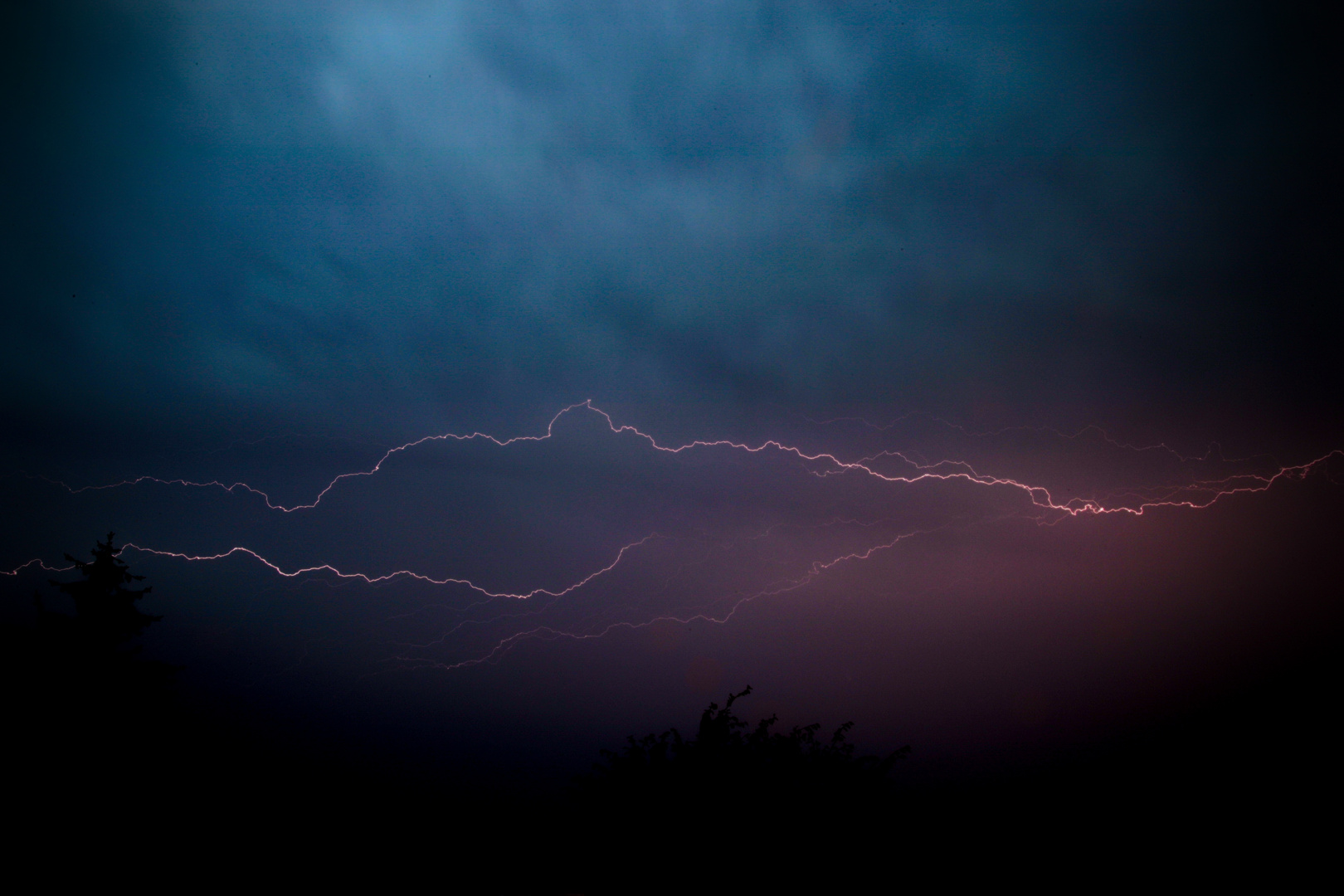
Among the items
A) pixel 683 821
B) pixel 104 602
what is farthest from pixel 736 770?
pixel 104 602

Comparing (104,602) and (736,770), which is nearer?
(736,770)

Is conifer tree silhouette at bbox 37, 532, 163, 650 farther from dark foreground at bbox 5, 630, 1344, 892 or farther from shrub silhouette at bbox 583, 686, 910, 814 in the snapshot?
shrub silhouette at bbox 583, 686, 910, 814

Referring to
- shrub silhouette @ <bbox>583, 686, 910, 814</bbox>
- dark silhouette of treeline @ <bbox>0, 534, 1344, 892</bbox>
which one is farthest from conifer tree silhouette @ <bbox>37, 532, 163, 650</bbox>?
shrub silhouette @ <bbox>583, 686, 910, 814</bbox>

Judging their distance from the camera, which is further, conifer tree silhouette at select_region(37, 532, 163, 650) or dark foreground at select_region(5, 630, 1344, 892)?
conifer tree silhouette at select_region(37, 532, 163, 650)

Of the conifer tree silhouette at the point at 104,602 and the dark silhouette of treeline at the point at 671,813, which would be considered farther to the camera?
the conifer tree silhouette at the point at 104,602

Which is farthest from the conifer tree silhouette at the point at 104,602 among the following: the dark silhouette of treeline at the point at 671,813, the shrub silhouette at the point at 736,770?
the shrub silhouette at the point at 736,770

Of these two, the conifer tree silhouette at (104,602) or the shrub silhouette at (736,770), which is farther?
the conifer tree silhouette at (104,602)

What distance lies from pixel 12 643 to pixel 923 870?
9.14 m

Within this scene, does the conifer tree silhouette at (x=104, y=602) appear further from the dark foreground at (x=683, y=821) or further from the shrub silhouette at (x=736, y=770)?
the shrub silhouette at (x=736, y=770)

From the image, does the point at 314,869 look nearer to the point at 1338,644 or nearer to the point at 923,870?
the point at 923,870

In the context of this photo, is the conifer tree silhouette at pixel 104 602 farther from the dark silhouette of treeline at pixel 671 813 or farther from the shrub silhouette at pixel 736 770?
the shrub silhouette at pixel 736 770

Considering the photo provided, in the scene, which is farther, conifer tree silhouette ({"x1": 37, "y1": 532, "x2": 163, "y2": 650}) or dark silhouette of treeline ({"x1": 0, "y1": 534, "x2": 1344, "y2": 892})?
conifer tree silhouette ({"x1": 37, "y1": 532, "x2": 163, "y2": 650})

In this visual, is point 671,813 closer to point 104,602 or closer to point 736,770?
point 736,770

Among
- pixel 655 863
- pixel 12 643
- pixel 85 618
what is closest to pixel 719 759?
pixel 655 863
